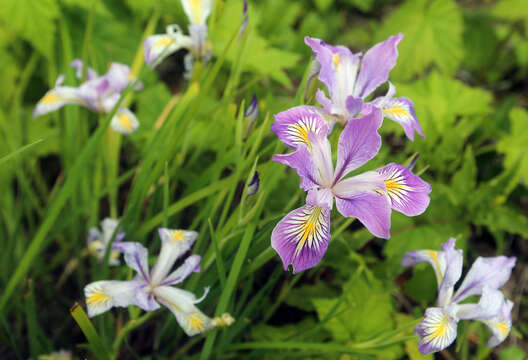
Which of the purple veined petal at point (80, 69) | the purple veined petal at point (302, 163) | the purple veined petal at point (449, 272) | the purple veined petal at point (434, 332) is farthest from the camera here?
the purple veined petal at point (80, 69)

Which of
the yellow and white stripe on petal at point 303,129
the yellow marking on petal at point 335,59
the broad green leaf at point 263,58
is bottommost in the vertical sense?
the broad green leaf at point 263,58

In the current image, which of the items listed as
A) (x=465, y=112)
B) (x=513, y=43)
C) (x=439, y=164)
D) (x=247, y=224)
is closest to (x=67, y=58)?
(x=247, y=224)

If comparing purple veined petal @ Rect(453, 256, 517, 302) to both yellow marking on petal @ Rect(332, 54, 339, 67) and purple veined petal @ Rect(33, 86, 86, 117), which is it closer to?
yellow marking on petal @ Rect(332, 54, 339, 67)

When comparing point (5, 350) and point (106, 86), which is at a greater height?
point (106, 86)

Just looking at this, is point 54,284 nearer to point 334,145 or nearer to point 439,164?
point 334,145

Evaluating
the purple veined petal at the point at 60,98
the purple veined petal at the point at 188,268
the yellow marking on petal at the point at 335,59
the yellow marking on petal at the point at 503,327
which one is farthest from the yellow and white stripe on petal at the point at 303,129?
the purple veined petal at the point at 60,98

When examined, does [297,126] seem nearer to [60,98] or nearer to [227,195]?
[227,195]

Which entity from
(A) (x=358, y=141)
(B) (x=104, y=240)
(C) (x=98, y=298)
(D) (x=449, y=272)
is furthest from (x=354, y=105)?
(B) (x=104, y=240)

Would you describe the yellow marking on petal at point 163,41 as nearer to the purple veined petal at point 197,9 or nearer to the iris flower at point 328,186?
the purple veined petal at point 197,9
